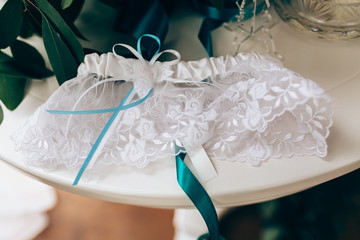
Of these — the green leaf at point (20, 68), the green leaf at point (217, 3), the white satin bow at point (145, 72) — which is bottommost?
the green leaf at point (20, 68)

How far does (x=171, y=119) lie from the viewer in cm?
50

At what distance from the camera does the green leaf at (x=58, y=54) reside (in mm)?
504

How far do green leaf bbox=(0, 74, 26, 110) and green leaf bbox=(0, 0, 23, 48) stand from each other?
0.21 ft

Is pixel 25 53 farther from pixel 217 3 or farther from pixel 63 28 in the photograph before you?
pixel 217 3

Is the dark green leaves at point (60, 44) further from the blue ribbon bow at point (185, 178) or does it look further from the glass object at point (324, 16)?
the glass object at point (324, 16)

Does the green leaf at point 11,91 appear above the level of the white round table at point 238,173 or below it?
above

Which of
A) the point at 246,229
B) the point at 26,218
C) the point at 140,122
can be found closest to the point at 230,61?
the point at 140,122

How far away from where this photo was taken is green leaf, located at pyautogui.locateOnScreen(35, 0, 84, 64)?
0.48 metres

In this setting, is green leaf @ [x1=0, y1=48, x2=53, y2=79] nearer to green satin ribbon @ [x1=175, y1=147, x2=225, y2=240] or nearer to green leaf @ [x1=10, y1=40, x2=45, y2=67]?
green leaf @ [x1=10, y1=40, x2=45, y2=67]

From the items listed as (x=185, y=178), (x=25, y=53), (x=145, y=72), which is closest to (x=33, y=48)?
(x=25, y=53)

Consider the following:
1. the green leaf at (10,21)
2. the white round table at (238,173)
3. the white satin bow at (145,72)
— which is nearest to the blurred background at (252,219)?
the white round table at (238,173)

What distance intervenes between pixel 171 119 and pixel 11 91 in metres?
0.27

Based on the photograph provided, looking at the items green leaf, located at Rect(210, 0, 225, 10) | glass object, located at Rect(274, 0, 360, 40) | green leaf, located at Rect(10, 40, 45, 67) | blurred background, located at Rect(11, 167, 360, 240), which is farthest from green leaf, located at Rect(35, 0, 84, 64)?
blurred background, located at Rect(11, 167, 360, 240)

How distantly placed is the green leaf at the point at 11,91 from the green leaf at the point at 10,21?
65 mm
